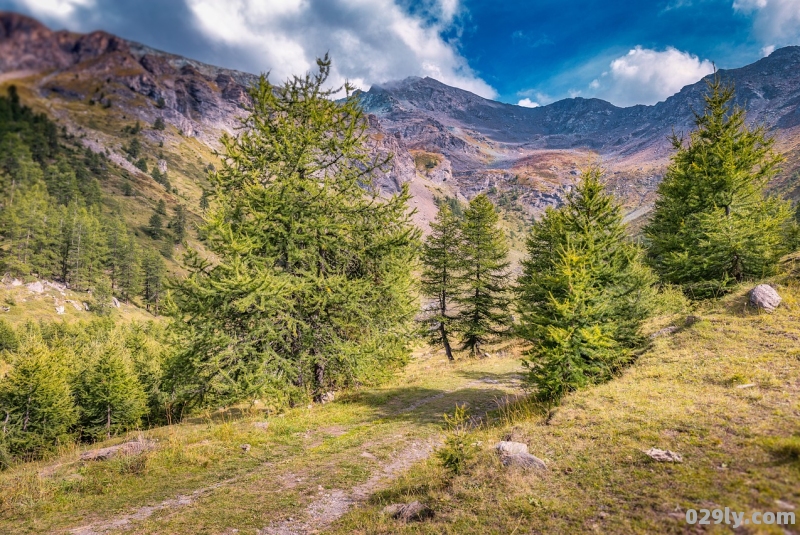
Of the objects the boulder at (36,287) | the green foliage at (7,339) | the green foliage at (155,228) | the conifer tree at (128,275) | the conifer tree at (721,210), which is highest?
the green foliage at (155,228)

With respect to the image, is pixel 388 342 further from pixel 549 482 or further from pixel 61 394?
pixel 61 394

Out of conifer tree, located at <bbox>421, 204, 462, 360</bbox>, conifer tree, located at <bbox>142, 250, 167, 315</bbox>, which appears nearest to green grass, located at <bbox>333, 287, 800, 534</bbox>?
conifer tree, located at <bbox>421, 204, 462, 360</bbox>

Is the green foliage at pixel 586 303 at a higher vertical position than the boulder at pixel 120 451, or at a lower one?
higher

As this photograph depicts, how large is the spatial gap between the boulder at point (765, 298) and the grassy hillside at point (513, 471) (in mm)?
306

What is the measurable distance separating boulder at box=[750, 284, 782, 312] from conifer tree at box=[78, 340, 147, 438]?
32.8 metres

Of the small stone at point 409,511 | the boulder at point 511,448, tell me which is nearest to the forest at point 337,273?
the boulder at point 511,448

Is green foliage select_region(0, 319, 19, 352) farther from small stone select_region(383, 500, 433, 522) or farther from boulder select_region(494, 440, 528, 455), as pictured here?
boulder select_region(494, 440, 528, 455)

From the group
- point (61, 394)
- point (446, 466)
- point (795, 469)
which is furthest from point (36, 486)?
point (61, 394)

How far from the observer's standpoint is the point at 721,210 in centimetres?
1634

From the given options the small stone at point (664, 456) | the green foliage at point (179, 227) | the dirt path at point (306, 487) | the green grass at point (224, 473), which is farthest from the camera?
the green foliage at point (179, 227)

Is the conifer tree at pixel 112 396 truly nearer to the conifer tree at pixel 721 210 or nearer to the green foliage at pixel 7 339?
the conifer tree at pixel 721 210

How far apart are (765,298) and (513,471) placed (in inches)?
486

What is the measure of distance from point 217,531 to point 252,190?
36.4ft

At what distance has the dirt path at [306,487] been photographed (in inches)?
243
